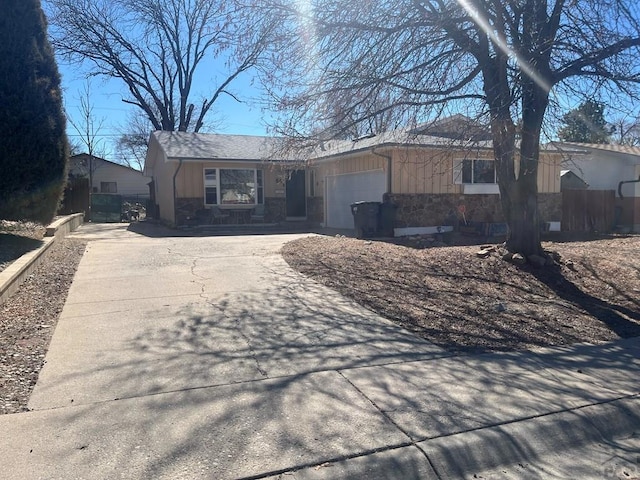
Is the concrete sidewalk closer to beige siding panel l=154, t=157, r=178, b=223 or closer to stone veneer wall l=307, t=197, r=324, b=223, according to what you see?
beige siding panel l=154, t=157, r=178, b=223

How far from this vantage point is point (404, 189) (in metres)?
15.8

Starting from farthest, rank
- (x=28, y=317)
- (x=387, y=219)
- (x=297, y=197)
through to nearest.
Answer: (x=297, y=197) < (x=387, y=219) < (x=28, y=317)

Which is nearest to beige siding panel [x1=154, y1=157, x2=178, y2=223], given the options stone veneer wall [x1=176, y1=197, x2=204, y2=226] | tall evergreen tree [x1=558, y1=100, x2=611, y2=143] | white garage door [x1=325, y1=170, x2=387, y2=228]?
stone veneer wall [x1=176, y1=197, x2=204, y2=226]

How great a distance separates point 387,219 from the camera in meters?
15.3

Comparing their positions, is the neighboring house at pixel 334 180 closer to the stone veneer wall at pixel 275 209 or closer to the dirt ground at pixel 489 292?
the stone veneer wall at pixel 275 209

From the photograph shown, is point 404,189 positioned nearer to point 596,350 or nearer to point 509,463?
point 596,350

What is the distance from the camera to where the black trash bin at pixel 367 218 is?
1505 cm

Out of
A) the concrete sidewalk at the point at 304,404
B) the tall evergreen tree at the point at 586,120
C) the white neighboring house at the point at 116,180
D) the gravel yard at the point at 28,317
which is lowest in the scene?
the concrete sidewalk at the point at 304,404

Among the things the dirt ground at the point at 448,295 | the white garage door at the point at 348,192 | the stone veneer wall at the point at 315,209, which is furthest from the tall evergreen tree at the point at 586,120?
the stone veneer wall at the point at 315,209

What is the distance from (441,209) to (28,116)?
11.7 meters

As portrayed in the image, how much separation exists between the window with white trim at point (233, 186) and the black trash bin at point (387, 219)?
7317mm

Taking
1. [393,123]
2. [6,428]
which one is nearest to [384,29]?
[393,123]

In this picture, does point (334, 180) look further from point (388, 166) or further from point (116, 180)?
point (116, 180)

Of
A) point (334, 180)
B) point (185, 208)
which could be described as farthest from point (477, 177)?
point (185, 208)
